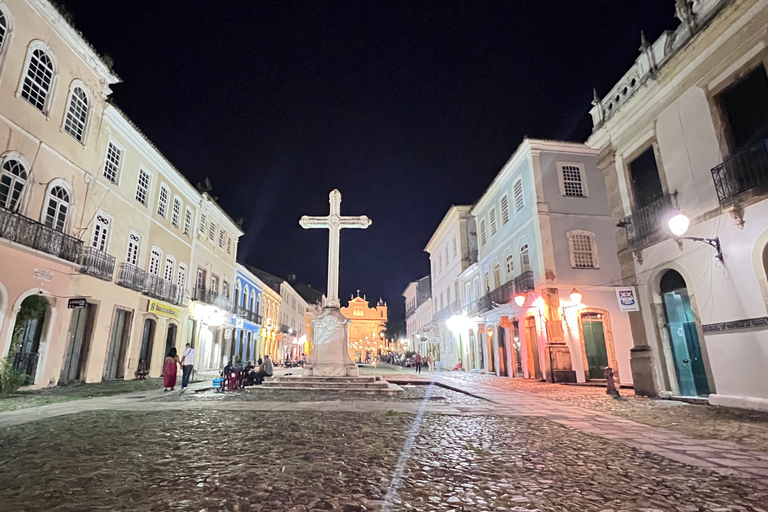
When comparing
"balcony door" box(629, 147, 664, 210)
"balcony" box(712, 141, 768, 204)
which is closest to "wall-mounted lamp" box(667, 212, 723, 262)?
"balcony" box(712, 141, 768, 204)

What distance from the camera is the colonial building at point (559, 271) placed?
59.3 feet

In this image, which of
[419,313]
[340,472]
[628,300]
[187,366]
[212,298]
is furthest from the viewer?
[419,313]

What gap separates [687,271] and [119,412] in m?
12.6

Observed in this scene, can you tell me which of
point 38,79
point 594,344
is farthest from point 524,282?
point 38,79

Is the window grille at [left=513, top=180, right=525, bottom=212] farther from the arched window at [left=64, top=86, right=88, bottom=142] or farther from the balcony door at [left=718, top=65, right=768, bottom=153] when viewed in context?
the arched window at [left=64, top=86, right=88, bottom=142]

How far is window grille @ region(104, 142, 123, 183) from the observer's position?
16998 mm

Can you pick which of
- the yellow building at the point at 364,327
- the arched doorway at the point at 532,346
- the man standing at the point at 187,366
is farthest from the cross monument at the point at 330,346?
the yellow building at the point at 364,327

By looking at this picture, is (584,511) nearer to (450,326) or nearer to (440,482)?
(440,482)

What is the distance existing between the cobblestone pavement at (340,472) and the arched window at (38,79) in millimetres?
11464

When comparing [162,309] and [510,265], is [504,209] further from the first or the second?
[162,309]

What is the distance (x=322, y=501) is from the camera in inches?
125

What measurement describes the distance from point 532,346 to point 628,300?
355 inches

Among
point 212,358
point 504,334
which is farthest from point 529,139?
point 212,358

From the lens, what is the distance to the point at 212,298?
86.5ft
